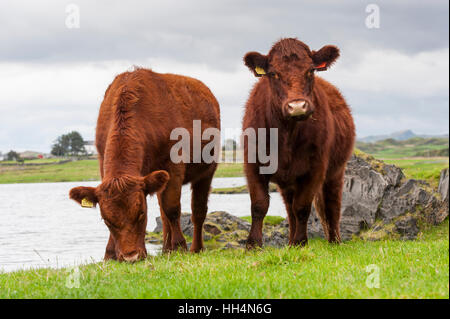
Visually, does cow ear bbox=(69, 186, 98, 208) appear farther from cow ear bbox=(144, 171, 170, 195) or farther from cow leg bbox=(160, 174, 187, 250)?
cow leg bbox=(160, 174, 187, 250)

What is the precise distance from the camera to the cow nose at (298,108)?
8.27m

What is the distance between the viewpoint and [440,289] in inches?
207

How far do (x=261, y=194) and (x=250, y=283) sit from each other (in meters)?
3.80

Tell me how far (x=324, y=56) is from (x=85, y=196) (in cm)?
474

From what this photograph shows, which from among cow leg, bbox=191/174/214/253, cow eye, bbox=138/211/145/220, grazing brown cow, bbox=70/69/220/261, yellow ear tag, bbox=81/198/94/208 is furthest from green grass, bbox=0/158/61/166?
cow eye, bbox=138/211/145/220

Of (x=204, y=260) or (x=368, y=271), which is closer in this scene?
(x=368, y=271)

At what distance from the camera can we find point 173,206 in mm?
10273

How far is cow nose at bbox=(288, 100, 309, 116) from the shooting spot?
8266 millimetres

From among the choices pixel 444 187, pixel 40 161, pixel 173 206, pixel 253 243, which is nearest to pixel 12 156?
pixel 40 161

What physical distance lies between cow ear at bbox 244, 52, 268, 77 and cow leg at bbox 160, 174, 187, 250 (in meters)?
2.42

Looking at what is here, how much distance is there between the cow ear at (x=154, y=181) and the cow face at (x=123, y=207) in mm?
100

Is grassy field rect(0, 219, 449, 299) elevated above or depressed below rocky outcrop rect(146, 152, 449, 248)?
above
